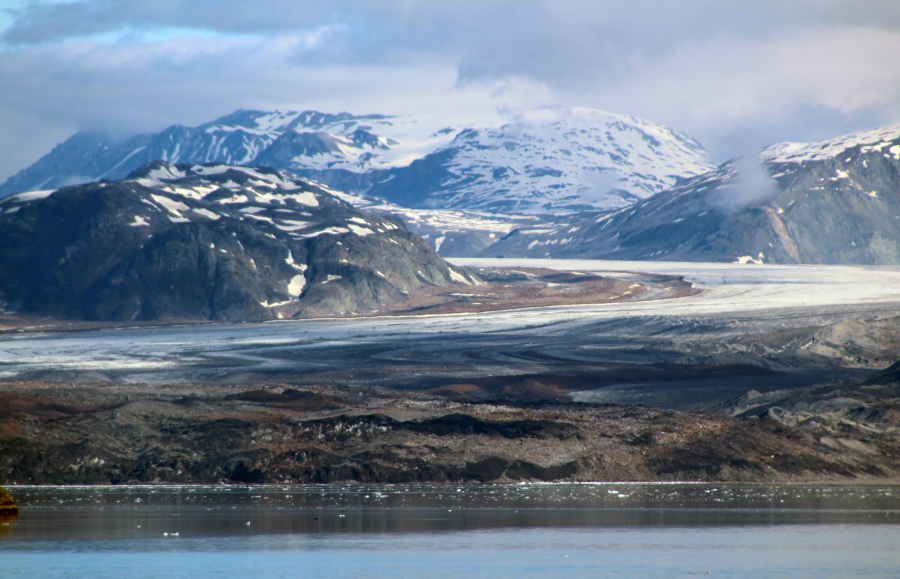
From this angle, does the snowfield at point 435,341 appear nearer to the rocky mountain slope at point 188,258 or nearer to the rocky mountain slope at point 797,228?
the rocky mountain slope at point 188,258

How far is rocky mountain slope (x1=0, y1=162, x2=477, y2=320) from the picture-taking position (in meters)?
91.2

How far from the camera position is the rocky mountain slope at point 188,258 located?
91188 mm

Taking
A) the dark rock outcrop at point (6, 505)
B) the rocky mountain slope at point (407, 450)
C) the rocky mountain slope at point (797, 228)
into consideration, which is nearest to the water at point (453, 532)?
the dark rock outcrop at point (6, 505)

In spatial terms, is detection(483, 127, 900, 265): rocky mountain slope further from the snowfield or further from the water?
the water

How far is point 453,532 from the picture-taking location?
73.2 ft

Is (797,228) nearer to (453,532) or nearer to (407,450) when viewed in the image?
(407,450)

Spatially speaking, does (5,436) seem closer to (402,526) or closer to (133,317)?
(402,526)

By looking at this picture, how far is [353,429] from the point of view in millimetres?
35188

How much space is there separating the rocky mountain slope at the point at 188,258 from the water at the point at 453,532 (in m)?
62.4

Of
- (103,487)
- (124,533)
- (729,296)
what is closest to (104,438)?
(103,487)

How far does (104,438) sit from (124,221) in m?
70.5

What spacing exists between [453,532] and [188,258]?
76.9 m

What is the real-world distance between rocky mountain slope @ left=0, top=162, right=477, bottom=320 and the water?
205 ft

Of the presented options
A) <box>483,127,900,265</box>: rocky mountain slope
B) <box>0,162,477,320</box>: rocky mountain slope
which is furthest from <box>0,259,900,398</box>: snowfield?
<box>483,127,900,265</box>: rocky mountain slope
